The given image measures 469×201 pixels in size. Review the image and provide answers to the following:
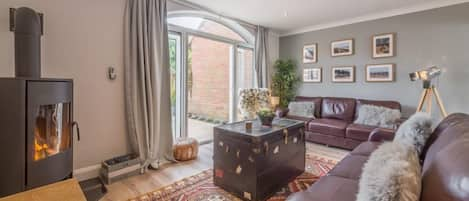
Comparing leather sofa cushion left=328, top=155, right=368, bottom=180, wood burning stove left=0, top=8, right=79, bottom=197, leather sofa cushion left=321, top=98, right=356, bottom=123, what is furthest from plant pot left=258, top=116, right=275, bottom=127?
leather sofa cushion left=321, top=98, right=356, bottom=123

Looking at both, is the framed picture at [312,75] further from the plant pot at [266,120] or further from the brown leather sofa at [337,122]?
the plant pot at [266,120]

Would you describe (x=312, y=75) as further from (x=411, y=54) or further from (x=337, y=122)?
(x=411, y=54)

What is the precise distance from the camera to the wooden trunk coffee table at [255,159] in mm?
2053

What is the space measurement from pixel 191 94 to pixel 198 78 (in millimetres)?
352

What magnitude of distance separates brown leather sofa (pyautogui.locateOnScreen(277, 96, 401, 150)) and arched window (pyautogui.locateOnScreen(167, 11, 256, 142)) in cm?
122

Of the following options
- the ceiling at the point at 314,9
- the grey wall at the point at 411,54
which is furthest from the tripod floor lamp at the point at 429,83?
the ceiling at the point at 314,9

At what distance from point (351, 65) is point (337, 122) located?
1337mm

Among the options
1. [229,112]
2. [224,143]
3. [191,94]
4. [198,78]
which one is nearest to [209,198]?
[224,143]

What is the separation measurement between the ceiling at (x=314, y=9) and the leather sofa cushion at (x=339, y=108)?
160 centimetres

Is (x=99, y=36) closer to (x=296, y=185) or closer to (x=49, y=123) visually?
(x=49, y=123)

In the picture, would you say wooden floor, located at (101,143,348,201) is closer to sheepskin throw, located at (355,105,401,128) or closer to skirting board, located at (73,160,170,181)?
skirting board, located at (73,160,170,181)

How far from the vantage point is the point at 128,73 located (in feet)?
9.32

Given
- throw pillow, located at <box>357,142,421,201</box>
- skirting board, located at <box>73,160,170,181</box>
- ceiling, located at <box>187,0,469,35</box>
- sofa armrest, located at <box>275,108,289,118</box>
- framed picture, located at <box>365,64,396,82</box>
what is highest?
ceiling, located at <box>187,0,469,35</box>

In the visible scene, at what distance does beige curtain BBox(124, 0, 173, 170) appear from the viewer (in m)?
2.85
